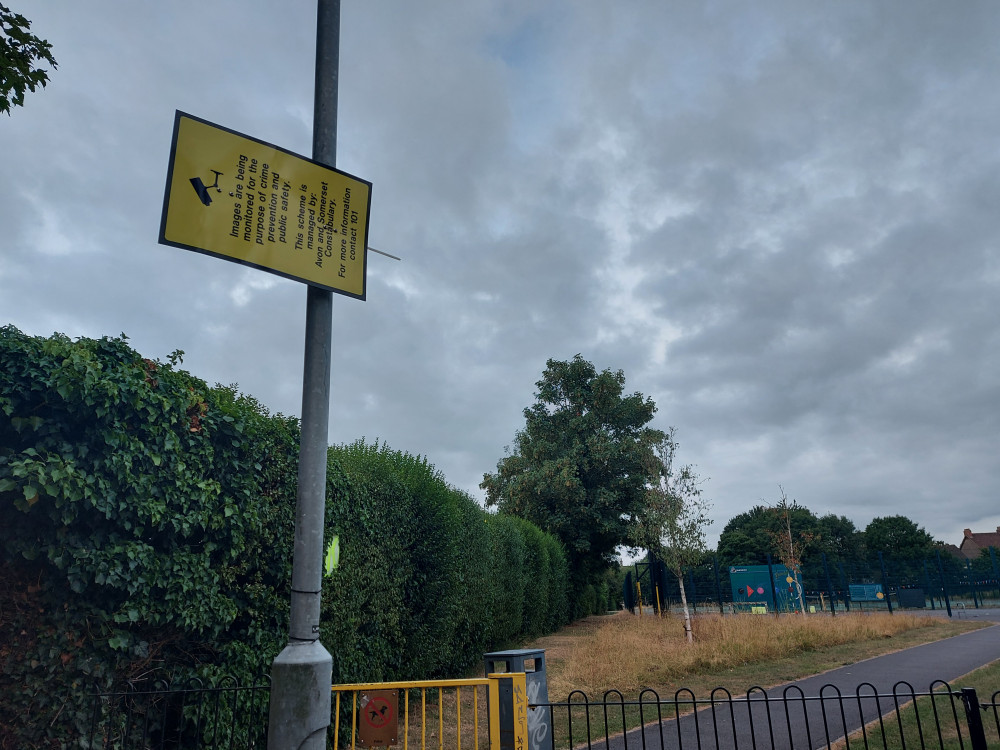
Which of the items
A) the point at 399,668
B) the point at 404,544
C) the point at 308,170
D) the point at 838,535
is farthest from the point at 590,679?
the point at 838,535

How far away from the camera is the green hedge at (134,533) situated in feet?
13.1

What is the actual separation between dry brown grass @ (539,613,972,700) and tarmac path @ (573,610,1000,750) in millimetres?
949

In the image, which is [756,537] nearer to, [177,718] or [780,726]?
[780,726]

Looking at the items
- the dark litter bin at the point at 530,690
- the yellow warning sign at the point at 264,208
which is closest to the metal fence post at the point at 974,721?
the dark litter bin at the point at 530,690

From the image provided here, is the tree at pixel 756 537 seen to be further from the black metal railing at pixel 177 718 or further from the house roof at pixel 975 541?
the black metal railing at pixel 177 718

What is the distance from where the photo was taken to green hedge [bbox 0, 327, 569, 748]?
158 inches

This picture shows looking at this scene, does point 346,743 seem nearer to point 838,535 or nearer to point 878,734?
point 878,734

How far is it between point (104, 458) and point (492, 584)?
33.7 ft

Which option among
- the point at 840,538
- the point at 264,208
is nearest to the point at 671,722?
the point at 264,208

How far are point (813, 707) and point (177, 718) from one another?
7969 millimetres

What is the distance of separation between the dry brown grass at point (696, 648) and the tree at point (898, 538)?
171 feet

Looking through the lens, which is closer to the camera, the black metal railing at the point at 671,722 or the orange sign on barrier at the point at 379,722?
the black metal railing at the point at 671,722

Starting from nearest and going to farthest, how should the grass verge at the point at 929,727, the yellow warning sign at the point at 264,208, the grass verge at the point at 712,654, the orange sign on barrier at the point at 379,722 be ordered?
the yellow warning sign at the point at 264,208 → the orange sign on barrier at the point at 379,722 → the grass verge at the point at 929,727 → the grass verge at the point at 712,654

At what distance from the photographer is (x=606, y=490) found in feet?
A: 89.5
